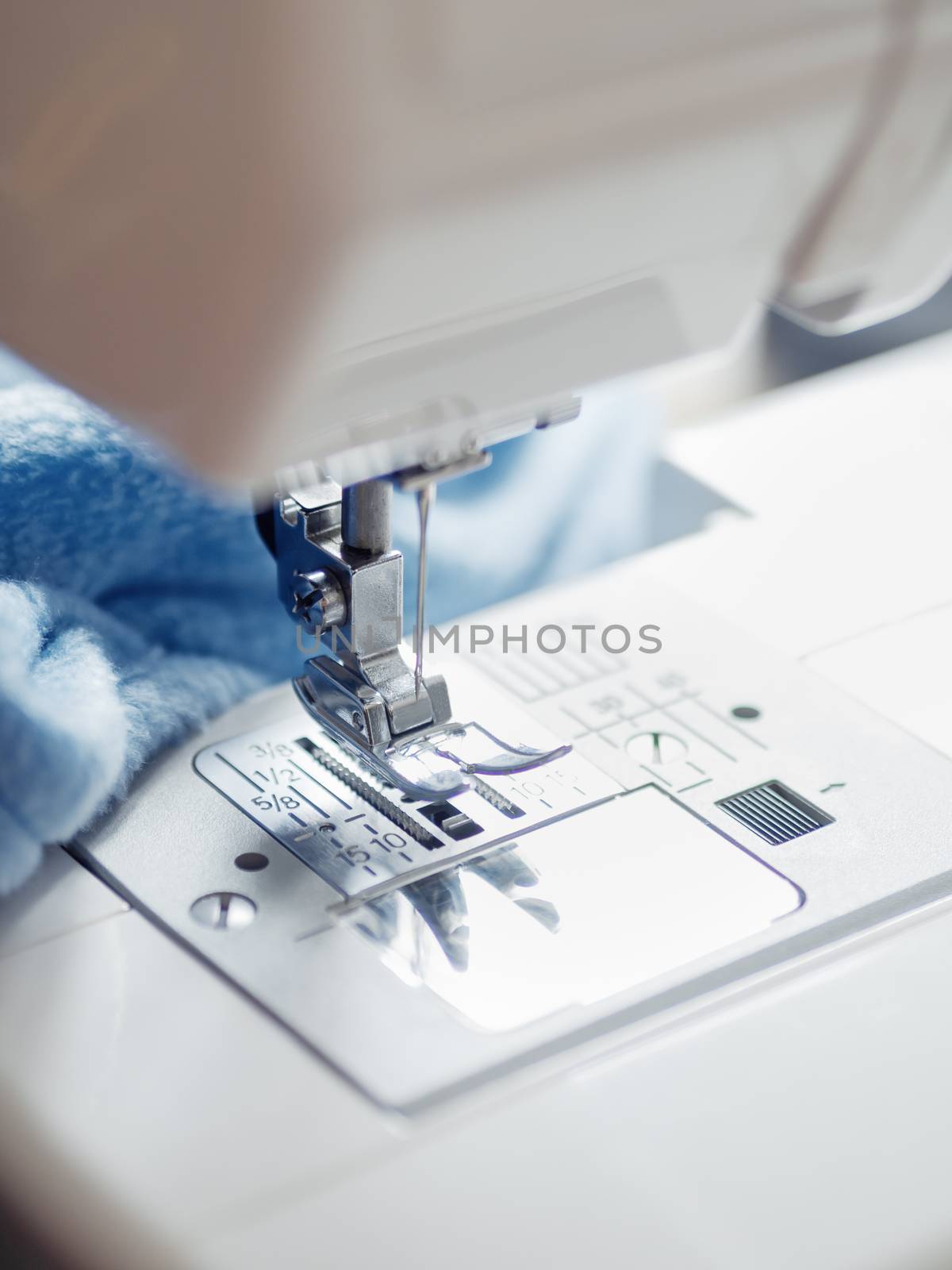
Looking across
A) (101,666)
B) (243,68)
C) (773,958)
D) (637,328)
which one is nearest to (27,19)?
(243,68)

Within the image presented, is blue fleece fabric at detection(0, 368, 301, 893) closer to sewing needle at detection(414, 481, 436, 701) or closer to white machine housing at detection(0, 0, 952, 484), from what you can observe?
sewing needle at detection(414, 481, 436, 701)

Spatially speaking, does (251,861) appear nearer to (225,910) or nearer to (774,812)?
(225,910)

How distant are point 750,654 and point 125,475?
0.35 m

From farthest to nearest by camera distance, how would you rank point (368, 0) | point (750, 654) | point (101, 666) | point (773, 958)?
point (750, 654)
point (101, 666)
point (773, 958)
point (368, 0)

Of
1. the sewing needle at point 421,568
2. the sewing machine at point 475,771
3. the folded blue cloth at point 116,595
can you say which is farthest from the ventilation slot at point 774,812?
the folded blue cloth at point 116,595

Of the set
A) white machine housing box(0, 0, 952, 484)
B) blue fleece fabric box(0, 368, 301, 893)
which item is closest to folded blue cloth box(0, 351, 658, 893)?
blue fleece fabric box(0, 368, 301, 893)

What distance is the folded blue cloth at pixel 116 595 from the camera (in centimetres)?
74

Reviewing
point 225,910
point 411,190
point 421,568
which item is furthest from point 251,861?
point 411,190

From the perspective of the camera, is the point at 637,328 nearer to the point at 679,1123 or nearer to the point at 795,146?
the point at 795,146

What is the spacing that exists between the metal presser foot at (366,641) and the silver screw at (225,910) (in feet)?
0.30

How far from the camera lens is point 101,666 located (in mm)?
819

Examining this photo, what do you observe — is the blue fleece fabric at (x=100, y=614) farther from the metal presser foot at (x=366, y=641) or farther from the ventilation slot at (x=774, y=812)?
the ventilation slot at (x=774, y=812)

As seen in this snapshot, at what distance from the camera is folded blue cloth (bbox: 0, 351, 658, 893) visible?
0.74 m

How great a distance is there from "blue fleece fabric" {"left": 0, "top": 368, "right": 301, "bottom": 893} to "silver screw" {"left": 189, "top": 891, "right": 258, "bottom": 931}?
68 mm
